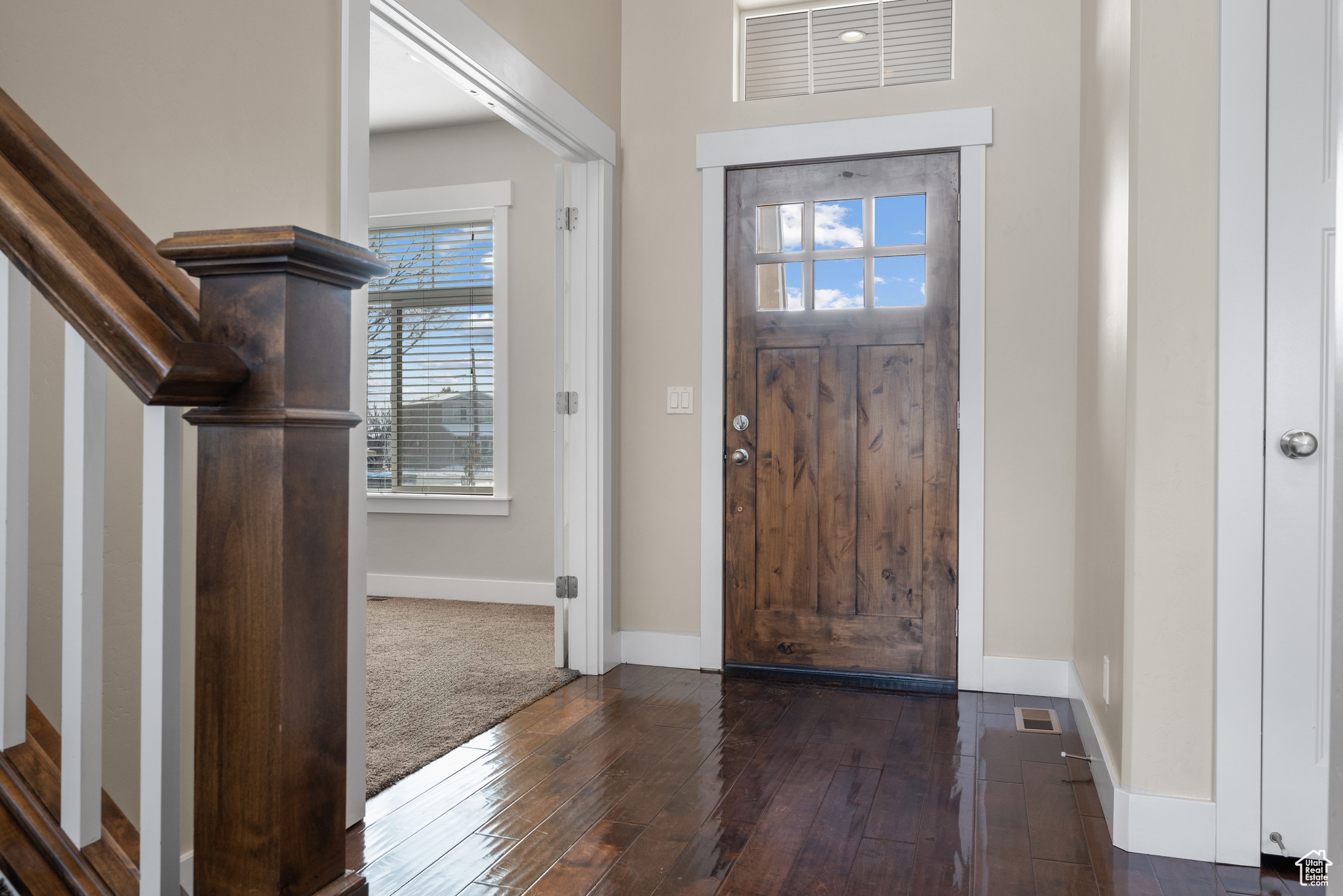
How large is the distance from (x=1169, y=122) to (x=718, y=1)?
2.10 m

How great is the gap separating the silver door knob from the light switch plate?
207cm

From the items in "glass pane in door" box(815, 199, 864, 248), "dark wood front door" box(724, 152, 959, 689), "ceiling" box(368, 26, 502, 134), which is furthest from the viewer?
"ceiling" box(368, 26, 502, 134)

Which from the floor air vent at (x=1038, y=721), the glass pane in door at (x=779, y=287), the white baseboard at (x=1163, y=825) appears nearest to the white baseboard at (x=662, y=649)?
the floor air vent at (x=1038, y=721)

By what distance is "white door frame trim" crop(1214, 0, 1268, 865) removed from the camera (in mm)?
1894

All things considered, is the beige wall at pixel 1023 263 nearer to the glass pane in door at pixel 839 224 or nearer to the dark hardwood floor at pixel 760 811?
the glass pane in door at pixel 839 224

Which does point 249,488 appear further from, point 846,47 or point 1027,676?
point 846,47

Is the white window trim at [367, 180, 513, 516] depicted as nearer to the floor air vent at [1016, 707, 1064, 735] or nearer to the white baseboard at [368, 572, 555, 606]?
the white baseboard at [368, 572, 555, 606]

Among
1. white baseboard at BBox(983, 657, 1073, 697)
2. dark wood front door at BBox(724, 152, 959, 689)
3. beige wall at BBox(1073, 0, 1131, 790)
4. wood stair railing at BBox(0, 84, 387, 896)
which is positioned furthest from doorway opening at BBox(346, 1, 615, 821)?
wood stair railing at BBox(0, 84, 387, 896)

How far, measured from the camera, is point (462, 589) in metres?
4.97

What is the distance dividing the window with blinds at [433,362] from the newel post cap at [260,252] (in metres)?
4.18

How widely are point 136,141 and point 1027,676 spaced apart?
10.1ft

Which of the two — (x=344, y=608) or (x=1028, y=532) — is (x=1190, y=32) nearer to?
(x=1028, y=532)

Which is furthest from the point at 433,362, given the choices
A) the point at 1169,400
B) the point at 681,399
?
the point at 1169,400

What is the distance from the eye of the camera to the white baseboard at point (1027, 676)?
10.3 ft
